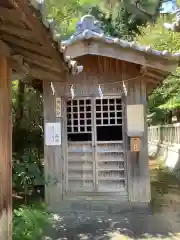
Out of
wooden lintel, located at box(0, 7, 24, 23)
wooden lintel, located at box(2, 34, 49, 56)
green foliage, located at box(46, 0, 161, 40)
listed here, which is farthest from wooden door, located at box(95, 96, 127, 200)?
wooden lintel, located at box(0, 7, 24, 23)

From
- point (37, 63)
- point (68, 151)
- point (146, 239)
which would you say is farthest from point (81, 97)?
point (37, 63)

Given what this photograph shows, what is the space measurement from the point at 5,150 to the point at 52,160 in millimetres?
4515

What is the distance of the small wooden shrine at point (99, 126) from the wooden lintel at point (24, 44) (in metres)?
4.40

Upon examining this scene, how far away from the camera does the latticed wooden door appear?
26.2 ft

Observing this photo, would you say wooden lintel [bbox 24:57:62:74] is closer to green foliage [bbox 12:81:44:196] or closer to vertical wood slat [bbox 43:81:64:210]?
green foliage [bbox 12:81:44:196]

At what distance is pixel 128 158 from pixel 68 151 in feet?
5.06

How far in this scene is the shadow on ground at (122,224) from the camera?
5.82 metres

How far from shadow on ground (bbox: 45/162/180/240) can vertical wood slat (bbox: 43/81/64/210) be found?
2.28 ft

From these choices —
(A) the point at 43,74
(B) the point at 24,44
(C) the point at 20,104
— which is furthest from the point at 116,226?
(C) the point at 20,104

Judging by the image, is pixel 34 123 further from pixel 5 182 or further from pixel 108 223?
pixel 5 182

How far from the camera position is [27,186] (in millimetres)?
6863

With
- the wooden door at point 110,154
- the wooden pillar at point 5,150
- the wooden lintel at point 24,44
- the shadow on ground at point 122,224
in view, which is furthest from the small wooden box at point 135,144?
the wooden lintel at point 24,44

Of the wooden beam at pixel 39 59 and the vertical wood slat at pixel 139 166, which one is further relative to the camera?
the vertical wood slat at pixel 139 166

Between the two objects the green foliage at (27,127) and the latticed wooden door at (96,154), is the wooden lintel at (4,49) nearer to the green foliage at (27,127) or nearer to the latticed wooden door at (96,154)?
the green foliage at (27,127)
